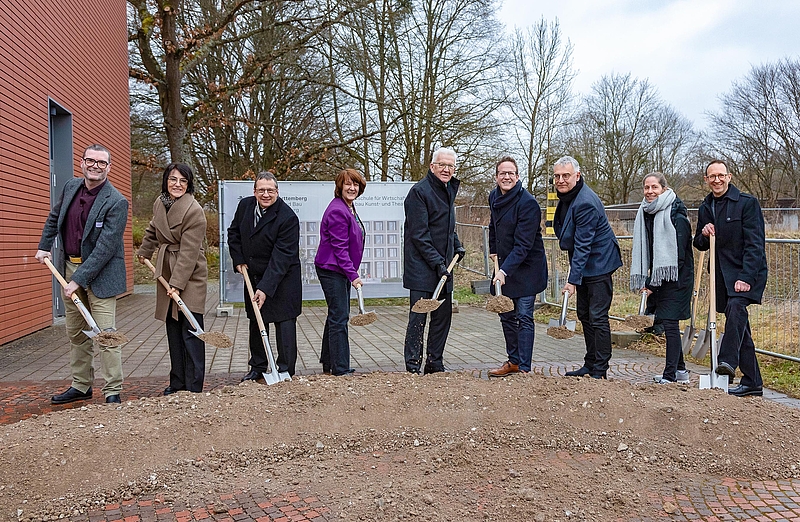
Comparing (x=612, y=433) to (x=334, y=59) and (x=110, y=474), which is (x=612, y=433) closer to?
(x=110, y=474)

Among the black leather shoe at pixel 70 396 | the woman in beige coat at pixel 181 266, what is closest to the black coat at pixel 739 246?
the woman in beige coat at pixel 181 266

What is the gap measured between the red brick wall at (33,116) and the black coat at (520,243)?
6113 mm

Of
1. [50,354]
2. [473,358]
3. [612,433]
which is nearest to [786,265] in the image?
[473,358]

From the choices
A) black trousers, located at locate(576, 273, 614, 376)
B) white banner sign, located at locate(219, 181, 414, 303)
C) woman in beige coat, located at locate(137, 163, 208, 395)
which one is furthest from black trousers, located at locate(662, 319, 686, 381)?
white banner sign, located at locate(219, 181, 414, 303)

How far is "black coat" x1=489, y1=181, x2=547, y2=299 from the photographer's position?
242 inches

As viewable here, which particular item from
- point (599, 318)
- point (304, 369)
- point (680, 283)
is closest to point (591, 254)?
point (599, 318)

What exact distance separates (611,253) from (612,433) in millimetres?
2042

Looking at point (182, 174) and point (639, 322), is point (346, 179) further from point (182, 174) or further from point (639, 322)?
point (639, 322)

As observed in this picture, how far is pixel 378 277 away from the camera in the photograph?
11.7 m

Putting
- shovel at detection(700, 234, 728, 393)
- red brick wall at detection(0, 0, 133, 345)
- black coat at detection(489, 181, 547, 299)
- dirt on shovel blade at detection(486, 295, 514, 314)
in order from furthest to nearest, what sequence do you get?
red brick wall at detection(0, 0, 133, 345) → black coat at detection(489, 181, 547, 299) → dirt on shovel blade at detection(486, 295, 514, 314) → shovel at detection(700, 234, 728, 393)

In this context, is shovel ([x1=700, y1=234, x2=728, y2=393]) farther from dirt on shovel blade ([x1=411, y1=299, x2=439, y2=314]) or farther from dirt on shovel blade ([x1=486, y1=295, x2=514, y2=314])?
dirt on shovel blade ([x1=411, y1=299, x2=439, y2=314])

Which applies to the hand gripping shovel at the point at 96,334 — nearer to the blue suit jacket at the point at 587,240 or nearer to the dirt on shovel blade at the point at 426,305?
the dirt on shovel blade at the point at 426,305

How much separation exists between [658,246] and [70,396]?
5062 mm

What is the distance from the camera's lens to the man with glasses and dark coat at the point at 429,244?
19.8 feet
